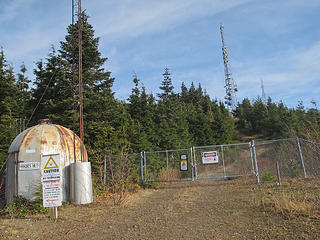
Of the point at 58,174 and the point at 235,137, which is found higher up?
the point at 235,137

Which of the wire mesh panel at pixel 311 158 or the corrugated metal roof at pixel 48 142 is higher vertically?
the corrugated metal roof at pixel 48 142

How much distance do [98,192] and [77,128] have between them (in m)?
4.25

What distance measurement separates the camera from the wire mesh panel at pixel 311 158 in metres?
8.93

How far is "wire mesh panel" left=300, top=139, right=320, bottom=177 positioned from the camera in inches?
352

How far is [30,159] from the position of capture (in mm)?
8398

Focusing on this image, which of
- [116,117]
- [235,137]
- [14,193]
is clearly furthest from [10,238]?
[235,137]

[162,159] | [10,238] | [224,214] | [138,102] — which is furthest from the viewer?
[138,102]

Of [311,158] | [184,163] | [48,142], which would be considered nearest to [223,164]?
[184,163]

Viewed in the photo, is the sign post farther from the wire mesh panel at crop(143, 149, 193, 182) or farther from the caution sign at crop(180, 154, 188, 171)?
the caution sign at crop(180, 154, 188, 171)

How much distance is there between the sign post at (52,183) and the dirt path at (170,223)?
52 centimetres

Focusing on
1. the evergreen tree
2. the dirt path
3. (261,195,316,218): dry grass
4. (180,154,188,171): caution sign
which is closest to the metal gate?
(180,154,188,171): caution sign

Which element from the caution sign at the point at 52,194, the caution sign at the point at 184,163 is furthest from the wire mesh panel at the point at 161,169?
the caution sign at the point at 52,194

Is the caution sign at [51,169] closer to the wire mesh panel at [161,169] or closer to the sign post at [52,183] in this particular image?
the sign post at [52,183]

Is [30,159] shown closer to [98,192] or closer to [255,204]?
[98,192]
